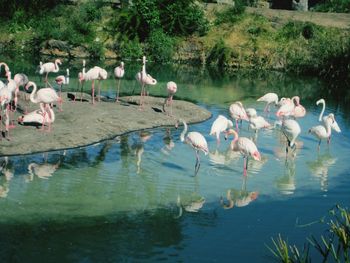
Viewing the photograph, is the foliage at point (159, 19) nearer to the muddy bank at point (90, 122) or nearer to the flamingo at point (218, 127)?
the muddy bank at point (90, 122)

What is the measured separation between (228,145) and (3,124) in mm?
4909

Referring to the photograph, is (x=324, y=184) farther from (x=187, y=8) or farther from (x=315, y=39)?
(x=187, y=8)

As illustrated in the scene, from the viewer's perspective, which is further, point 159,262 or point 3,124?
point 3,124

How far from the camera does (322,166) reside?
12727 mm

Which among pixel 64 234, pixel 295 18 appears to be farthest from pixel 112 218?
pixel 295 18

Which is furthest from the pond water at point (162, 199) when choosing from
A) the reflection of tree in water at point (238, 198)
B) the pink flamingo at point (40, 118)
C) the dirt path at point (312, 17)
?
the dirt path at point (312, 17)

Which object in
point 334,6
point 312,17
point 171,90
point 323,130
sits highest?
point 334,6

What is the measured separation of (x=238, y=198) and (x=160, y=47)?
2243cm

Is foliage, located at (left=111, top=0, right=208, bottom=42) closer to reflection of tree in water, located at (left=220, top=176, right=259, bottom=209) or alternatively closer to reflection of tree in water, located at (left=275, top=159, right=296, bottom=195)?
reflection of tree in water, located at (left=275, top=159, right=296, bottom=195)

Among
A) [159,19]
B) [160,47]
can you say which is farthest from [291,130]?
[159,19]

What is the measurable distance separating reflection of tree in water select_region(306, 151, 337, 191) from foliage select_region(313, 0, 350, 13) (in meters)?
27.8

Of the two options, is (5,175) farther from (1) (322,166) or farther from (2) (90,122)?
(1) (322,166)

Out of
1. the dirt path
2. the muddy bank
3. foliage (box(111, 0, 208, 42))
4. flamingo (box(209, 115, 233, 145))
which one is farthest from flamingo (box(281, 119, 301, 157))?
the dirt path

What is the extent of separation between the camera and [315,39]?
31828 mm
